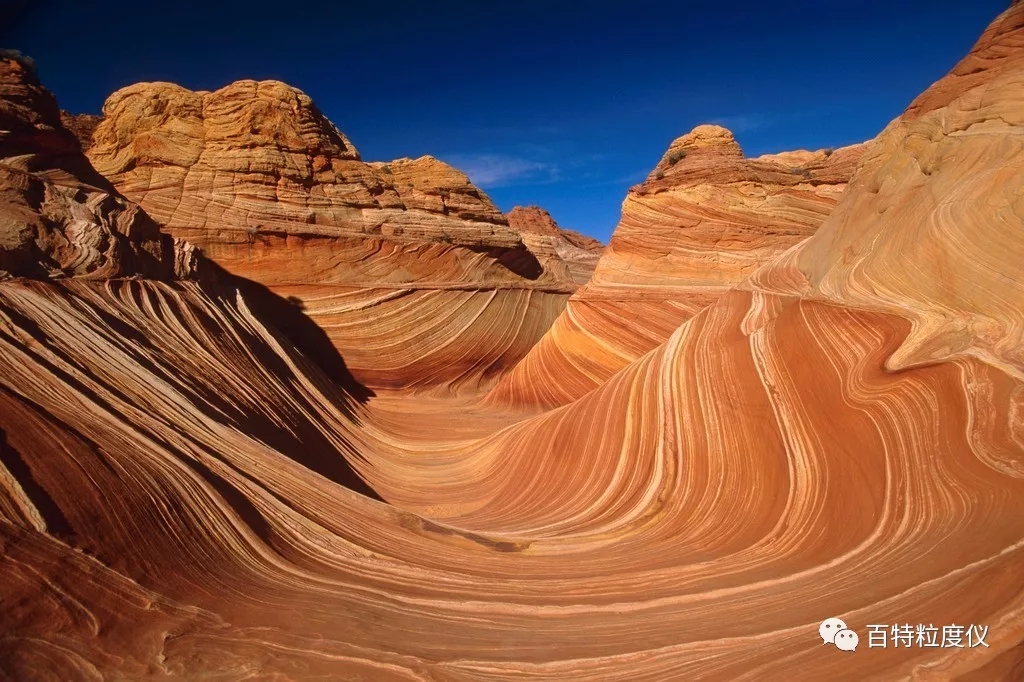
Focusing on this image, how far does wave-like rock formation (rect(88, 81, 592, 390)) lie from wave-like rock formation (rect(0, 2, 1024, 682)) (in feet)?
20.4

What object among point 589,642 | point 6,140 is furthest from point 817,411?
point 6,140

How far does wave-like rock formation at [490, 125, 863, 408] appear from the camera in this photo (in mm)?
10586

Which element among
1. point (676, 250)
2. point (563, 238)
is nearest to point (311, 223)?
point (676, 250)

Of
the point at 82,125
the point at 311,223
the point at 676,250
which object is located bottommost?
the point at 676,250

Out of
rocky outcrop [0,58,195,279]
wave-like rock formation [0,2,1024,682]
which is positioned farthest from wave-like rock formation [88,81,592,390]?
wave-like rock formation [0,2,1024,682]

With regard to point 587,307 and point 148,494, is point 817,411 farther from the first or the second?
point 587,307

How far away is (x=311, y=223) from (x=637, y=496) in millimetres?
10468

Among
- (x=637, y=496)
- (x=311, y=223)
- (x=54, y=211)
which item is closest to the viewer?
(x=637, y=496)

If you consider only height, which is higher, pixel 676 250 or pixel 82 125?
pixel 82 125

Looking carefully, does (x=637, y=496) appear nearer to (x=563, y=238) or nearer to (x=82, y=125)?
(x=82, y=125)

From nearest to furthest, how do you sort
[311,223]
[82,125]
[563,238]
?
[311,223]
[82,125]
[563,238]

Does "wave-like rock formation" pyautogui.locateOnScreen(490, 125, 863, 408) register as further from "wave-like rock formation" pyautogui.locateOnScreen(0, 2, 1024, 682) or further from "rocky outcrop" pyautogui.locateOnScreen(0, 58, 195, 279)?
"rocky outcrop" pyautogui.locateOnScreen(0, 58, 195, 279)

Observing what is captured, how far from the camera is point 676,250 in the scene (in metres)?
11.2

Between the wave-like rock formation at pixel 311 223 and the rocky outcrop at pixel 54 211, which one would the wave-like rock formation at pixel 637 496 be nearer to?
the rocky outcrop at pixel 54 211
